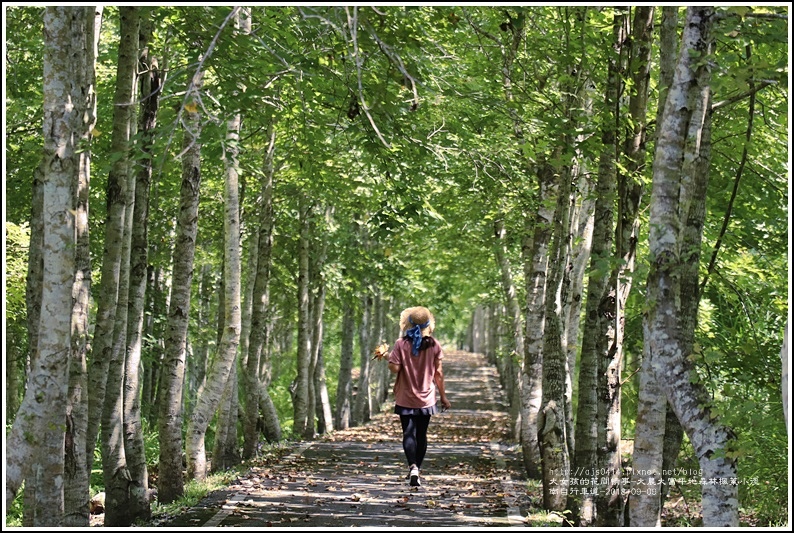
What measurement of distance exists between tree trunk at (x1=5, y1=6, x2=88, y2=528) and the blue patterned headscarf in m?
4.25

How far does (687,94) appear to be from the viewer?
6590 millimetres

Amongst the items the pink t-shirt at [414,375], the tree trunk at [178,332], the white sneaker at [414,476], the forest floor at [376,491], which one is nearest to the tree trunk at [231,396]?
the forest floor at [376,491]

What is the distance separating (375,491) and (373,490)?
11cm

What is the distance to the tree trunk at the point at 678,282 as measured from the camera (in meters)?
6.26

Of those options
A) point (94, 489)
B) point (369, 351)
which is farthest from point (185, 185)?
point (369, 351)

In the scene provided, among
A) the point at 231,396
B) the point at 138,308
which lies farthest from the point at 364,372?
the point at 138,308

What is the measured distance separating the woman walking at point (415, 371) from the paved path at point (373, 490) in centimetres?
104

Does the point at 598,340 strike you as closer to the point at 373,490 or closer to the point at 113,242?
the point at 373,490

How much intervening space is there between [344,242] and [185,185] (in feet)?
34.9

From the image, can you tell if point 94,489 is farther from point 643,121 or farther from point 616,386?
point 643,121

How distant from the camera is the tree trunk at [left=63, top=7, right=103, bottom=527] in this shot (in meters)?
8.31

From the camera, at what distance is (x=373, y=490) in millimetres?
12672

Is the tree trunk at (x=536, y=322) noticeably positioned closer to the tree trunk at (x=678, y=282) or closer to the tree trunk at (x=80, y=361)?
the tree trunk at (x=678, y=282)

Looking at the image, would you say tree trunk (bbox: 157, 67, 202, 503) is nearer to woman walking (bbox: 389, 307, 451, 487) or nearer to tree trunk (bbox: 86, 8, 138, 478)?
tree trunk (bbox: 86, 8, 138, 478)
